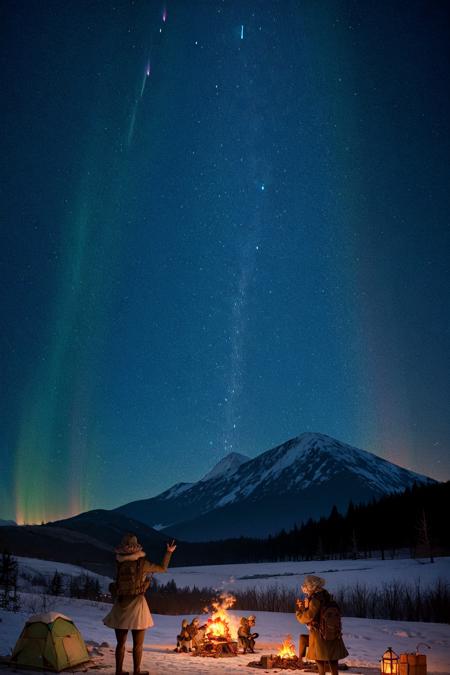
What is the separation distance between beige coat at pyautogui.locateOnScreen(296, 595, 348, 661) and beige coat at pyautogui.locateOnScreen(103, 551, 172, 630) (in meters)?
2.46

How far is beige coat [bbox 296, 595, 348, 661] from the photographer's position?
10.5m

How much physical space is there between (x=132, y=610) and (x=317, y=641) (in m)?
3.16

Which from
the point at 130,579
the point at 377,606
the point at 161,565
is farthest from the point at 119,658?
the point at 377,606

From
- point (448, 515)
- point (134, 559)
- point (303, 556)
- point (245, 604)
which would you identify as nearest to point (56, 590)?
point (245, 604)

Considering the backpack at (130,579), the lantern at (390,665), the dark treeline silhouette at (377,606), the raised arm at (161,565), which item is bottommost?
the dark treeline silhouette at (377,606)

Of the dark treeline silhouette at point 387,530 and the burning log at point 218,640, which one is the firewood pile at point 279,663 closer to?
the burning log at point 218,640

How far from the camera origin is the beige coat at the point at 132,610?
10.7 metres

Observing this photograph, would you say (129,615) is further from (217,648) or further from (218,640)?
(218,640)

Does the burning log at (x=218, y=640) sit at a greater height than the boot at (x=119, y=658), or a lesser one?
lesser

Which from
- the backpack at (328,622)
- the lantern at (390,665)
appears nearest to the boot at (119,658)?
the backpack at (328,622)

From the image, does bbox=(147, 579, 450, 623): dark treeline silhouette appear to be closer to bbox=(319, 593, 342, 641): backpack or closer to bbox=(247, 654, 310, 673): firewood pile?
bbox=(247, 654, 310, 673): firewood pile

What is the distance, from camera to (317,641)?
34.7 ft

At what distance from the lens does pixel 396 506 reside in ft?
283

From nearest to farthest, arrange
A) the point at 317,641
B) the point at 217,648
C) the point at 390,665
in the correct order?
the point at 317,641, the point at 390,665, the point at 217,648
